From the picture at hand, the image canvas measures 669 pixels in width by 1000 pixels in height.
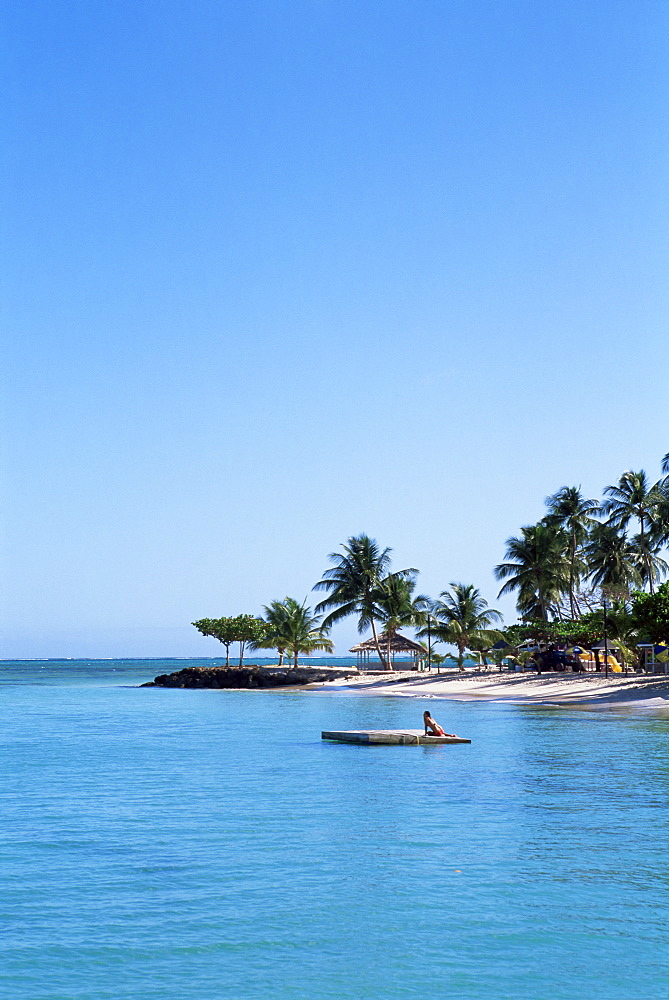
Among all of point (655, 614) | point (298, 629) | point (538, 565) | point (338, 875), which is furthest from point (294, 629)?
point (338, 875)

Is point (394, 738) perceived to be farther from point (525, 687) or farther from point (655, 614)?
point (525, 687)

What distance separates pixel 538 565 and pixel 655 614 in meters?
22.4

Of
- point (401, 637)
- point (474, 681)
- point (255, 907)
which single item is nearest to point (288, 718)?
point (474, 681)

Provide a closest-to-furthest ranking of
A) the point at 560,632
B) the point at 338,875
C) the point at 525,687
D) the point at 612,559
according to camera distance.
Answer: the point at 338,875
the point at 525,687
the point at 560,632
the point at 612,559

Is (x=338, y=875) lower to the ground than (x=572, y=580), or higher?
lower

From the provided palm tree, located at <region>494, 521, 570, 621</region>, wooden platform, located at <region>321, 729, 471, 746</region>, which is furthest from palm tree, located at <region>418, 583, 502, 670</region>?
wooden platform, located at <region>321, 729, 471, 746</region>

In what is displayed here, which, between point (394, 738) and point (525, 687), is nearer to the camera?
point (394, 738)

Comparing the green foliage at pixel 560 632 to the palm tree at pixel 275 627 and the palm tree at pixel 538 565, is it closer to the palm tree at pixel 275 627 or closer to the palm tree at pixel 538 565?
the palm tree at pixel 538 565

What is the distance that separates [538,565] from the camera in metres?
59.2

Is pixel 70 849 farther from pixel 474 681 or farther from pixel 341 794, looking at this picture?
pixel 474 681

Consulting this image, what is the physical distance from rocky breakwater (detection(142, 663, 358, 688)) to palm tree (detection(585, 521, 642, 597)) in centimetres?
1954

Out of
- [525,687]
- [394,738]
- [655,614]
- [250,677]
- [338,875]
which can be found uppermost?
[655,614]

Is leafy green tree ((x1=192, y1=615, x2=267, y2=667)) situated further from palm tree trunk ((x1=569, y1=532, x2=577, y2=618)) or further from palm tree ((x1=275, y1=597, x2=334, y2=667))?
palm tree trunk ((x1=569, y1=532, x2=577, y2=618))

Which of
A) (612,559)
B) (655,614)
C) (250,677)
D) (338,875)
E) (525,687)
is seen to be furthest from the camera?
(250,677)
